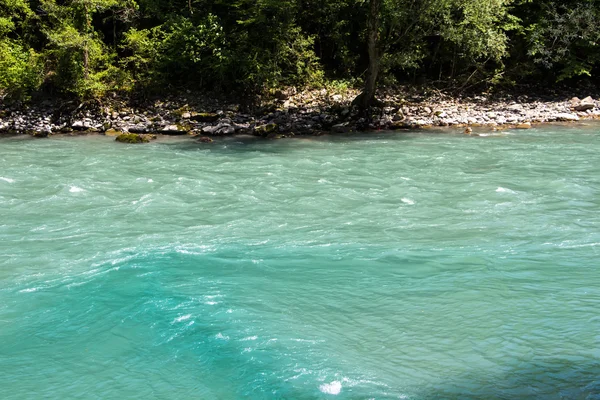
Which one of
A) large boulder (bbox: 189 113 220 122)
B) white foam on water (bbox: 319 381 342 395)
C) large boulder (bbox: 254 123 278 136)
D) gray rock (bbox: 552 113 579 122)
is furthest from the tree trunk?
white foam on water (bbox: 319 381 342 395)

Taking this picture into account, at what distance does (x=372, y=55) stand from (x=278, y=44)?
12.4 ft

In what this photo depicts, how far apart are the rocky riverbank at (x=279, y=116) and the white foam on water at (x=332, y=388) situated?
44.5 ft

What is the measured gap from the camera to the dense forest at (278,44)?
19.9 metres

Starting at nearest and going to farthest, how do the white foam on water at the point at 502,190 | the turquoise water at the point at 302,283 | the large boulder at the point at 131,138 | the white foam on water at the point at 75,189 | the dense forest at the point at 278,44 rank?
the turquoise water at the point at 302,283
the white foam on water at the point at 502,190
the white foam on water at the point at 75,189
the large boulder at the point at 131,138
the dense forest at the point at 278,44

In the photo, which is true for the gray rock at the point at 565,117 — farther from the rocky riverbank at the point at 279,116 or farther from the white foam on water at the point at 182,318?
the white foam on water at the point at 182,318

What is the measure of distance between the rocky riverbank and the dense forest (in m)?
0.87

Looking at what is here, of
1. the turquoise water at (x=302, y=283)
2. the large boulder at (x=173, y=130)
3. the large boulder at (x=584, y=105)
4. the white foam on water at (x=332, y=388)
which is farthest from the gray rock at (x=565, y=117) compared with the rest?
the white foam on water at (x=332, y=388)

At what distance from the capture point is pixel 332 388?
4922 mm

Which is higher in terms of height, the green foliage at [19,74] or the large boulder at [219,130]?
the green foliage at [19,74]

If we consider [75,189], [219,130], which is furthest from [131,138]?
[75,189]

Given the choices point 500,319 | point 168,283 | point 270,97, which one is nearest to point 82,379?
point 168,283

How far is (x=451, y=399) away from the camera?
15.5 ft

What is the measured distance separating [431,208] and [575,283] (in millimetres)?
3602

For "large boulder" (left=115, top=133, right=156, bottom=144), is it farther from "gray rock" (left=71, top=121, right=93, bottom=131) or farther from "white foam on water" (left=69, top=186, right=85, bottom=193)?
"white foam on water" (left=69, top=186, right=85, bottom=193)
